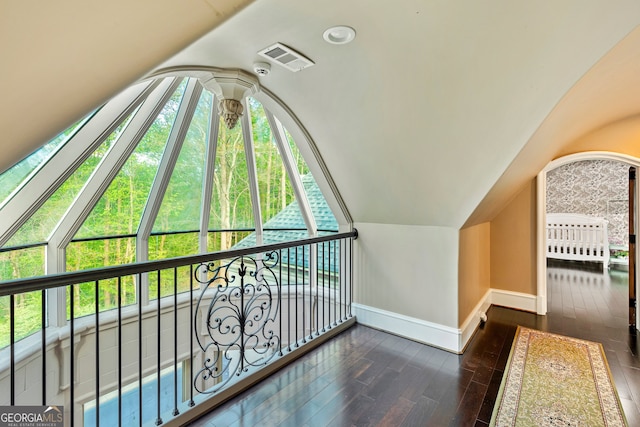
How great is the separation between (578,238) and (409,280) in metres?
5.80

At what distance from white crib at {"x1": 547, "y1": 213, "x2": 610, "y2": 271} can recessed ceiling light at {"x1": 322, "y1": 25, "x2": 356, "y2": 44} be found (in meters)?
7.29

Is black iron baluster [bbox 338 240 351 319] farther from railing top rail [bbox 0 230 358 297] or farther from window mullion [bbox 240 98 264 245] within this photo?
railing top rail [bbox 0 230 358 297]

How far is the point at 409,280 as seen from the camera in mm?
3045

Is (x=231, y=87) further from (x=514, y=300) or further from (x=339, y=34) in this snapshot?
(x=514, y=300)

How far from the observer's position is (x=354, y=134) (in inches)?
97.3

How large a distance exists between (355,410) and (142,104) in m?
3.19

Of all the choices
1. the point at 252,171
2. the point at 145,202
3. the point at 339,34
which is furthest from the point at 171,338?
the point at 339,34

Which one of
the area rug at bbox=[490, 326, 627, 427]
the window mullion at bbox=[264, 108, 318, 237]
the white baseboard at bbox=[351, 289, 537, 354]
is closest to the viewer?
the area rug at bbox=[490, 326, 627, 427]

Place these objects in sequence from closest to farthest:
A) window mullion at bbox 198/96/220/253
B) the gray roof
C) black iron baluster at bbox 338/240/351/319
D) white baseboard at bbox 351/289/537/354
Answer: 1. white baseboard at bbox 351/289/537/354
2. window mullion at bbox 198/96/220/253
3. black iron baluster at bbox 338/240/351/319
4. the gray roof

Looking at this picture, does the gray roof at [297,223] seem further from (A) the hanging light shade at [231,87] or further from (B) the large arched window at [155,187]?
(A) the hanging light shade at [231,87]

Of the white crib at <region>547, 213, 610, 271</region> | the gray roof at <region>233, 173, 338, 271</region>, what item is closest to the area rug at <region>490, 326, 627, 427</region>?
the gray roof at <region>233, 173, 338, 271</region>

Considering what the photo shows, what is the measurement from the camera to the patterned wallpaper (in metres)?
6.26

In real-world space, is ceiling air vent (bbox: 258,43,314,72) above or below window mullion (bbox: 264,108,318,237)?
above

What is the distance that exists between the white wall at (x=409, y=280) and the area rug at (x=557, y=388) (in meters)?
0.59
